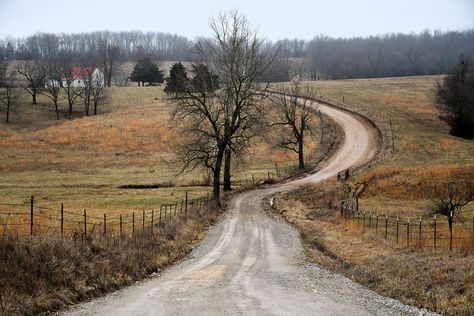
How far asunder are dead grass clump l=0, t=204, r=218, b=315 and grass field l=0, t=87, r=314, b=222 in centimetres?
1635

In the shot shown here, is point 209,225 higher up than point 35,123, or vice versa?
point 35,123

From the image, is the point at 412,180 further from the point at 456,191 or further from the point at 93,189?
the point at 93,189

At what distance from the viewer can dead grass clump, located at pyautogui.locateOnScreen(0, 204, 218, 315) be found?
13109 mm

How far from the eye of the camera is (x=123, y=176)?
55.2 meters

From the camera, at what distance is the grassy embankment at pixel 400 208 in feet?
48.8

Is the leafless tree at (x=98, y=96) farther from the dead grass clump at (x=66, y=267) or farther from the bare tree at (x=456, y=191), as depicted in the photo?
the dead grass clump at (x=66, y=267)

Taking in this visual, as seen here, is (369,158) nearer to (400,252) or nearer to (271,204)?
(271,204)

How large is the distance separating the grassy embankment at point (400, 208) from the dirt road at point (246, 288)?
1106mm

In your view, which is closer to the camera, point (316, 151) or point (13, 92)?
point (316, 151)

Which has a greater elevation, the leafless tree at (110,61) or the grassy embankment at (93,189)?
the leafless tree at (110,61)

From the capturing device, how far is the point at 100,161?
64.6 meters

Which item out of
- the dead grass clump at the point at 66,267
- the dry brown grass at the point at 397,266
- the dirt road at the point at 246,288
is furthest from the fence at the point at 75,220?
the dry brown grass at the point at 397,266

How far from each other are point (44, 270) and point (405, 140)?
2478 inches

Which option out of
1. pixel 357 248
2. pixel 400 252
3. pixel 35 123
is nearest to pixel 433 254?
pixel 400 252
